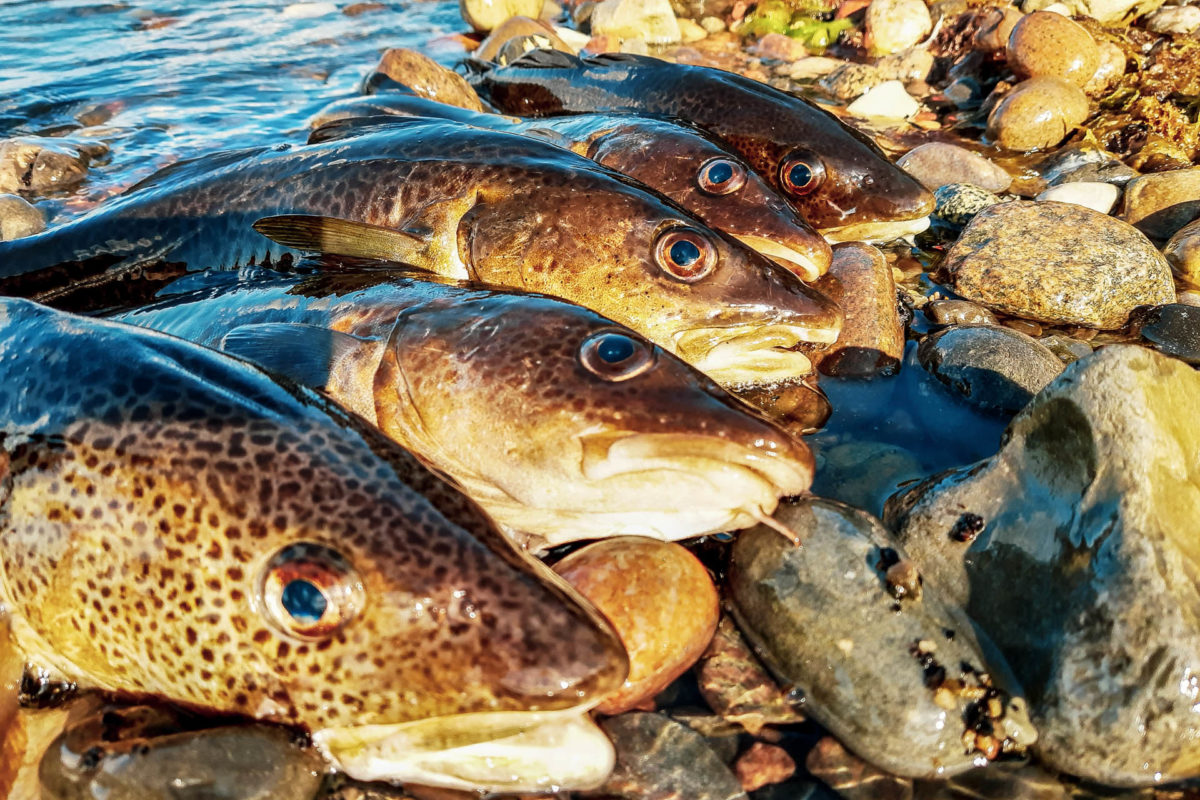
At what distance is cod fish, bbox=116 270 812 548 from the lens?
3.06 m

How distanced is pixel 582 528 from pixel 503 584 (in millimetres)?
792

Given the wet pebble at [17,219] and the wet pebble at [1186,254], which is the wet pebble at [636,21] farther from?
the wet pebble at [1186,254]

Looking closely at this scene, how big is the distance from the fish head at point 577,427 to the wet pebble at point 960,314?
264cm

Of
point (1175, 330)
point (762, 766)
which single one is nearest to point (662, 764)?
point (762, 766)

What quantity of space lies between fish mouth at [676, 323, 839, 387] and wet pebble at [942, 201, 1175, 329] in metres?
1.82

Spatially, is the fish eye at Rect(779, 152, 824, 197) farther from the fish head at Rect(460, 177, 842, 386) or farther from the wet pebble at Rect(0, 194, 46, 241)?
the wet pebble at Rect(0, 194, 46, 241)

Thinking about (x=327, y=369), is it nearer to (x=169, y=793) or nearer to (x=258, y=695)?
(x=258, y=695)

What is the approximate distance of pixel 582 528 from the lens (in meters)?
3.29

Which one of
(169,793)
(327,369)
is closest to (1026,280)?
(327,369)

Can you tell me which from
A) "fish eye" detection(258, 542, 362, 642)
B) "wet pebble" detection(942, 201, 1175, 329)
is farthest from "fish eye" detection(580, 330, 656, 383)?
"wet pebble" detection(942, 201, 1175, 329)

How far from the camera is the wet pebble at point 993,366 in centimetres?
442

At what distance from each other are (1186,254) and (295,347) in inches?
218

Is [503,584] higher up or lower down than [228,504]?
lower down

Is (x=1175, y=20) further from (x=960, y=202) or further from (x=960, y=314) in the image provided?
(x=960, y=314)
